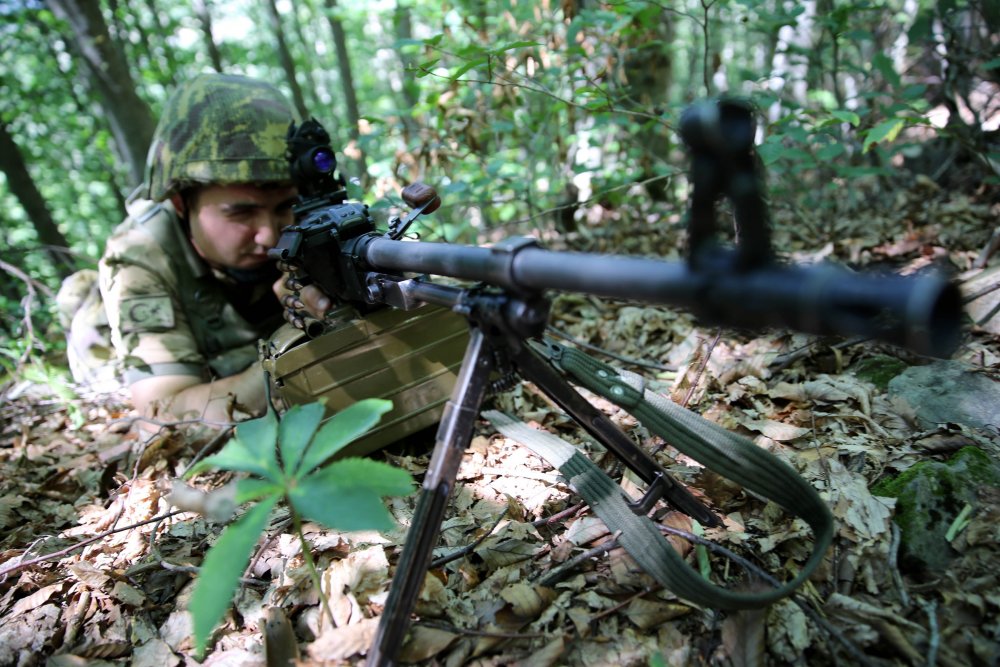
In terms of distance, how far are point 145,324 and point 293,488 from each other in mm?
2615

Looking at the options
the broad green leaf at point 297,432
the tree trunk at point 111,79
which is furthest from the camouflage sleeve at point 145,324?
the tree trunk at point 111,79

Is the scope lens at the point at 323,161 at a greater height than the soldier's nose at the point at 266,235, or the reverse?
the scope lens at the point at 323,161

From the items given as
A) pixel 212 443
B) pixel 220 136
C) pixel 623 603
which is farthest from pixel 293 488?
pixel 220 136

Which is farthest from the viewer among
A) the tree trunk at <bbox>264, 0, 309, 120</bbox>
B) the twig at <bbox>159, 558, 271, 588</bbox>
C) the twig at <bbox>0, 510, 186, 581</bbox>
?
the tree trunk at <bbox>264, 0, 309, 120</bbox>

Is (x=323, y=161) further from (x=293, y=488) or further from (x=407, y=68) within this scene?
(x=293, y=488)

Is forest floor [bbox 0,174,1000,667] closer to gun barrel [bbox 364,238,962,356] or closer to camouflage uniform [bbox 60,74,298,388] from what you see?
camouflage uniform [bbox 60,74,298,388]

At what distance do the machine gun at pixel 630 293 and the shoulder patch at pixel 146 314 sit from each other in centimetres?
145

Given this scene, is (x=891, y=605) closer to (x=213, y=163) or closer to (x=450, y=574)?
(x=450, y=574)

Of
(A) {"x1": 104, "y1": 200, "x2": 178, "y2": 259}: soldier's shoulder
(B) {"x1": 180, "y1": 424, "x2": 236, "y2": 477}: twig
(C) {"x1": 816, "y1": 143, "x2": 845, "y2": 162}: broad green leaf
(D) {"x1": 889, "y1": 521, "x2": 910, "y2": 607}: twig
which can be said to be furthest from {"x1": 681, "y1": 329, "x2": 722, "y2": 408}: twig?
(A) {"x1": 104, "y1": 200, "x2": 178, "y2": 259}: soldier's shoulder

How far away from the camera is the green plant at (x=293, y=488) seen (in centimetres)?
126

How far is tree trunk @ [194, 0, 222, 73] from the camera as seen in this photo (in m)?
12.1

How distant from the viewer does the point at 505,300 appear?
5.03 feet

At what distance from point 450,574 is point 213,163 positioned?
2666 mm

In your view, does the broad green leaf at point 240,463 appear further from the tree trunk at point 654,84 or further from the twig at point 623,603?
the tree trunk at point 654,84
